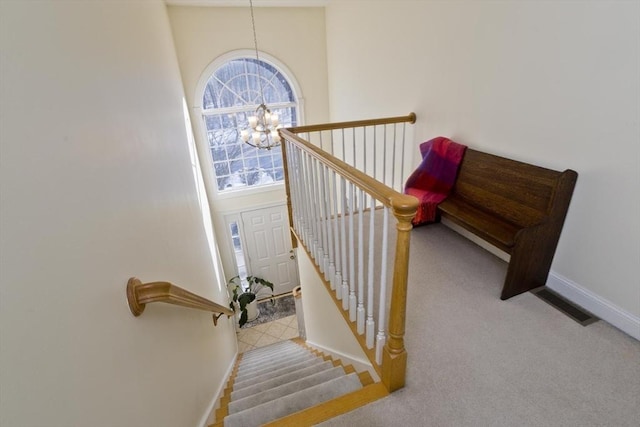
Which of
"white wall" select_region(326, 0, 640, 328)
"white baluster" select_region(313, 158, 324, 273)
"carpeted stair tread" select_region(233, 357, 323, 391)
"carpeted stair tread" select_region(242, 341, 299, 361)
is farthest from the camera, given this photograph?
"carpeted stair tread" select_region(242, 341, 299, 361)

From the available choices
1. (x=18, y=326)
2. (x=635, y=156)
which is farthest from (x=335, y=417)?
(x=635, y=156)

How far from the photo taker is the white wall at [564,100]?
1.50 metres

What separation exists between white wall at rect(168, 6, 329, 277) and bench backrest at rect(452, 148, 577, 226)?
3606mm

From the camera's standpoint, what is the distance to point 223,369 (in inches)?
109

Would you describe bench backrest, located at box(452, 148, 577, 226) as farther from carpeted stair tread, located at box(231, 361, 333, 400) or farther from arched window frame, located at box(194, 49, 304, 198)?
arched window frame, located at box(194, 49, 304, 198)

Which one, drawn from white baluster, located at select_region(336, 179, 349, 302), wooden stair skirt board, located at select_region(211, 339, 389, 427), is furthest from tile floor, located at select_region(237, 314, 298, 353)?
white baluster, located at select_region(336, 179, 349, 302)

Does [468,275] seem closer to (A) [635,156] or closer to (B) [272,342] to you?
(A) [635,156]

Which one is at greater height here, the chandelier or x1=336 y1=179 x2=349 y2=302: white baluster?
the chandelier

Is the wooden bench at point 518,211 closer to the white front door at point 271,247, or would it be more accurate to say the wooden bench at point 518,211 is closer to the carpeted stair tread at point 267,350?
the carpeted stair tread at point 267,350

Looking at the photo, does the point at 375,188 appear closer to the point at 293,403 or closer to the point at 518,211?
the point at 293,403

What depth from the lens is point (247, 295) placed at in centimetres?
539

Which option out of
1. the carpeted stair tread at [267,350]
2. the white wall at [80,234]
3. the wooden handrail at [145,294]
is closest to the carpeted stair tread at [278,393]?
the white wall at [80,234]

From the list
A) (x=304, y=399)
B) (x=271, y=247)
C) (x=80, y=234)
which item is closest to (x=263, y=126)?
(x=271, y=247)

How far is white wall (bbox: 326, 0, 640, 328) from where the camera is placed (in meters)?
1.50
